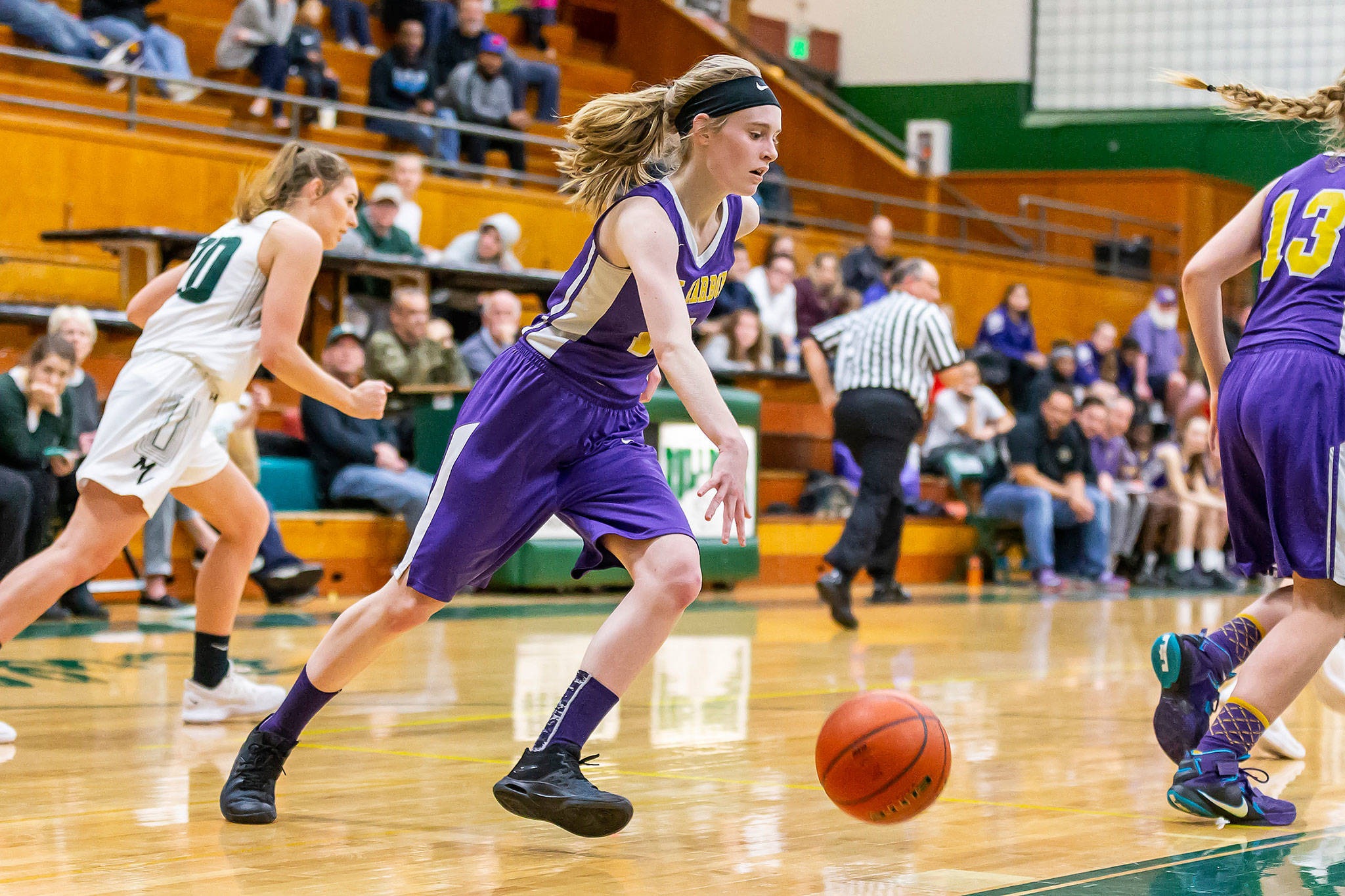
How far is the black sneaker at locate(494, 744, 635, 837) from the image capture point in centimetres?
307

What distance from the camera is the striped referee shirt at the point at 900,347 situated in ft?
28.4

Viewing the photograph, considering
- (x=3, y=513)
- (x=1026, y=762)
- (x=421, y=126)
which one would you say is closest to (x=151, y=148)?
(x=421, y=126)

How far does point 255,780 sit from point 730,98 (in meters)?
1.77

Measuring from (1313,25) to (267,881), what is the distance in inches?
796

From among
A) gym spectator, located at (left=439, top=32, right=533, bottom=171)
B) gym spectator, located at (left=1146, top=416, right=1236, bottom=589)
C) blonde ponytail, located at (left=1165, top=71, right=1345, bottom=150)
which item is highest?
gym spectator, located at (left=439, top=32, right=533, bottom=171)

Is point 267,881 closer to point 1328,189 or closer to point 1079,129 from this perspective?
point 1328,189

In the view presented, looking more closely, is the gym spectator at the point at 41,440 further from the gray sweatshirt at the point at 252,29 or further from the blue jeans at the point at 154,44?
the gray sweatshirt at the point at 252,29

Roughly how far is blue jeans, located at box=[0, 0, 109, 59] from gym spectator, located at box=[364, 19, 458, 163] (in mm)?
2474

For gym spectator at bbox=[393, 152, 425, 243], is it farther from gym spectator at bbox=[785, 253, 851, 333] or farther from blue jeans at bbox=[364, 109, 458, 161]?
gym spectator at bbox=[785, 253, 851, 333]

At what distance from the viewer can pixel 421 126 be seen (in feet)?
43.1

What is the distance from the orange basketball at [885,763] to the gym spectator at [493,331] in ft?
22.3

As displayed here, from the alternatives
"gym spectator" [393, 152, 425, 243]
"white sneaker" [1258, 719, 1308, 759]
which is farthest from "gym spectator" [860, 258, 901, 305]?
"white sneaker" [1258, 719, 1308, 759]

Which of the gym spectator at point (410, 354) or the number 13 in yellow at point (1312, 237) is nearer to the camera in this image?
the number 13 in yellow at point (1312, 237)

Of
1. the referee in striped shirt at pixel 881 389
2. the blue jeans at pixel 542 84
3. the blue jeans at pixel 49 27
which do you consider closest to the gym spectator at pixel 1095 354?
the blue jeans at pixel 542 84
